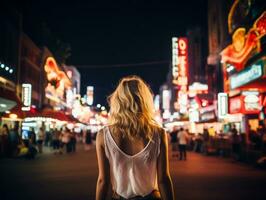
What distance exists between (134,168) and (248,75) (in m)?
19.7

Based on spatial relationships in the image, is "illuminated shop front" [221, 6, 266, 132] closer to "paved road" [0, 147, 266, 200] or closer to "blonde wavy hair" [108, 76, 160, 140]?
"paved road" [0, 147, 266, 200]

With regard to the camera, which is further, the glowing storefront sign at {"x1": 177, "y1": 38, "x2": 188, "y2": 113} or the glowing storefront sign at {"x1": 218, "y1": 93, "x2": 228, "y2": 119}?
the glowing storefront sign at {"x1": 177, "y1": 38, "x2": 188, "y2": 113}

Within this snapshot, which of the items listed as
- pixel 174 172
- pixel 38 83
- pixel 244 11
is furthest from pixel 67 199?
pixel 38 83

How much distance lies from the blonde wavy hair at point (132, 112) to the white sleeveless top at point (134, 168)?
0.09 metres

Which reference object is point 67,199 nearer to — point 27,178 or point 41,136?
point 27,178

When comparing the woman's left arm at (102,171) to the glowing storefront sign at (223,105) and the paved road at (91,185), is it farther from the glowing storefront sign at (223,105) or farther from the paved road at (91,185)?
the glowing storefront sign at (223,105)

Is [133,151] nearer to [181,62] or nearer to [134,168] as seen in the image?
[134,168]

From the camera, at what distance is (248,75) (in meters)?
21.2

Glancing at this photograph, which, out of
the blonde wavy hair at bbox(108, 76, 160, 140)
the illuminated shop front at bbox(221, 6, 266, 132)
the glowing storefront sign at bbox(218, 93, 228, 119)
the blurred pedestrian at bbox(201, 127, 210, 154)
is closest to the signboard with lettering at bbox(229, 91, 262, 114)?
the illuminated shop front at bbox(221, 6, 266, 132)

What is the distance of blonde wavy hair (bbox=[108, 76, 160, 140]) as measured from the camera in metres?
2.76

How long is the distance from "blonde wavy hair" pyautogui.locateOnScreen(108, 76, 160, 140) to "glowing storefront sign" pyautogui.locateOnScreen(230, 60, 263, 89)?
17592 millimetres

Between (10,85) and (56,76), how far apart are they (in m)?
19.3

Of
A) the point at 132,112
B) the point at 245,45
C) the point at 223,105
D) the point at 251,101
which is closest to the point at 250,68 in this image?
the point at 245,45

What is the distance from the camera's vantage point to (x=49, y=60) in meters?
49.6
